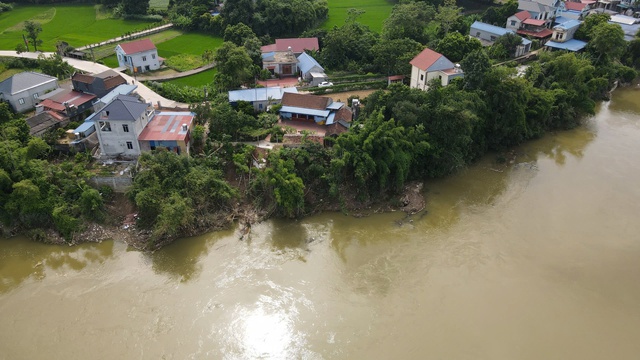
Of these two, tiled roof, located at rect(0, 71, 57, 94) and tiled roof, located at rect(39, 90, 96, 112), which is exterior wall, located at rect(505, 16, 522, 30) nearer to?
tiled roof, located at rect(39, 90, 96, 112)

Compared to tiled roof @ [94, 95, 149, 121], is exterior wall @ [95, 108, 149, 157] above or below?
below

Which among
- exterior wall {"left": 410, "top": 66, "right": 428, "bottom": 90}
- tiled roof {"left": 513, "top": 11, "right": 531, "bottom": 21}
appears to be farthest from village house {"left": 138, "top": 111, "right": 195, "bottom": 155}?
tiled roof {"left": 513, "top": 11, "right": 531, "bottom": 21}

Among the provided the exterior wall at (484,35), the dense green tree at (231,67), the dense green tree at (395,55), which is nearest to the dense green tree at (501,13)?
the exterior wall at (484,35)

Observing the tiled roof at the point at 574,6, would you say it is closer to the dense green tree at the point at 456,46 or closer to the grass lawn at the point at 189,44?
the dense green tree at the point at 456,46

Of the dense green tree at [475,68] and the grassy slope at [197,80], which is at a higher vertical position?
the dense green tree at [475,68]

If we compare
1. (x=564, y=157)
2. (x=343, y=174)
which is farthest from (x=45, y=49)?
(x=564, y=157)
